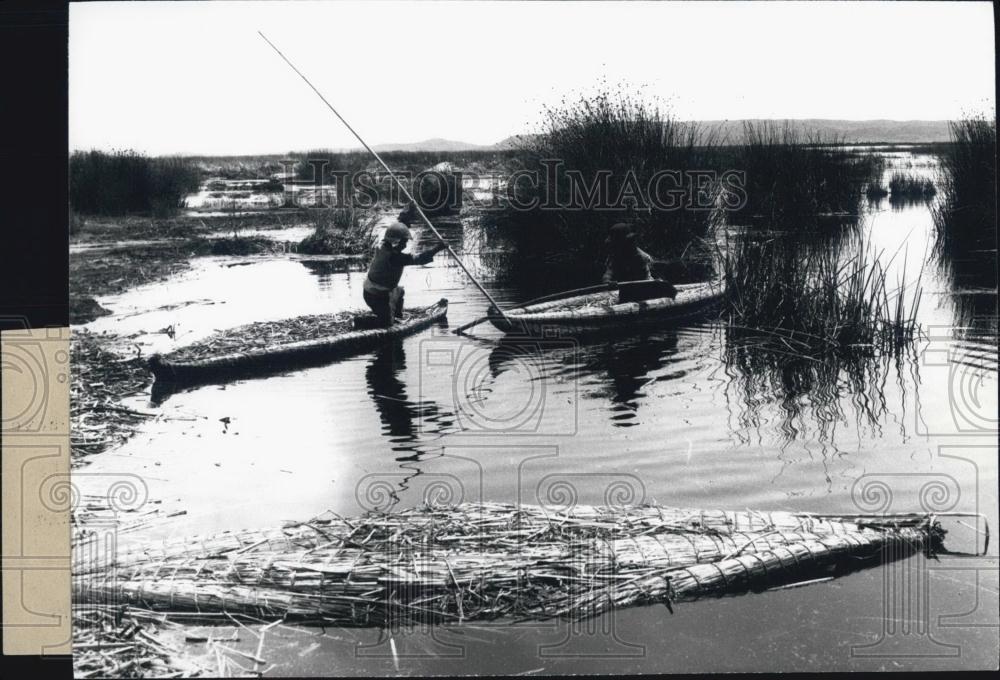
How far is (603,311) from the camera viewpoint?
3986mm

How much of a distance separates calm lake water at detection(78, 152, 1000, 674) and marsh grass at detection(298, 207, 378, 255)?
3.9 inches

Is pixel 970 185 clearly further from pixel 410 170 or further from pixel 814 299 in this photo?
pixel 410 170

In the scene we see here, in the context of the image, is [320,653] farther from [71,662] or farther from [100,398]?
[100,398]

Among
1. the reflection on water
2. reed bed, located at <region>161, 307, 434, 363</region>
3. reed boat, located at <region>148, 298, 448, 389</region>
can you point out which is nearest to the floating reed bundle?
the reflection on water

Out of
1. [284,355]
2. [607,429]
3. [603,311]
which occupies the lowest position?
[607,429]

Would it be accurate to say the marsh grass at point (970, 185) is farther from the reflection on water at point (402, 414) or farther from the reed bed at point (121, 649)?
the reed bed at point (121, 649)

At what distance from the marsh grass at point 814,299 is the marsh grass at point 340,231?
1.66 metres

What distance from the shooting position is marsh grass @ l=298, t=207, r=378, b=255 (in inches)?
152

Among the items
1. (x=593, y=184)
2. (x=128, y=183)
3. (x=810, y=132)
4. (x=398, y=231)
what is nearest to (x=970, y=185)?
(x=810, y=132)

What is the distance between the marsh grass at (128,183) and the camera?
12.2ft

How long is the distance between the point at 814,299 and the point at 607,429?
1146mm

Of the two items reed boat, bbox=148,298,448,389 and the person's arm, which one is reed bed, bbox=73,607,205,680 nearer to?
reed boat, bbox=148,298,448,389

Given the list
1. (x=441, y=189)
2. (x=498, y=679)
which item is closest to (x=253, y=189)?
(x=441, y=189)

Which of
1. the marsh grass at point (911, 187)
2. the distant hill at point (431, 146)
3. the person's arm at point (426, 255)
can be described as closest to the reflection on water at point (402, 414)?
the person's arm at point (426, 255)
